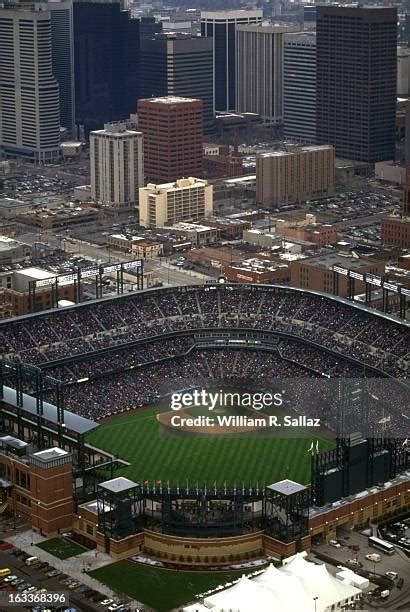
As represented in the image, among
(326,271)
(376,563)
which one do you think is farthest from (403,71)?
(376,563)

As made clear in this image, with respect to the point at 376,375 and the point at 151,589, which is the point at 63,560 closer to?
the point at 151,589

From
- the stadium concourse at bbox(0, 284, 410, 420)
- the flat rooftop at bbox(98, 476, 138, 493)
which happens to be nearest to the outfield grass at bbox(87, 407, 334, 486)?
the flat rooftop at bbox(98, 476, 138, 493)

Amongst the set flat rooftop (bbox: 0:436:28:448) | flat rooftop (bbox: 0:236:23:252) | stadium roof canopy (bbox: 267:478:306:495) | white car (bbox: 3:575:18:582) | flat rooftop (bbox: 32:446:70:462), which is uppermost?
flat rooftop (bbox: 0:236:23:252)

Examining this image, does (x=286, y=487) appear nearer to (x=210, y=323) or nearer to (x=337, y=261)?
(x=210, y=323)

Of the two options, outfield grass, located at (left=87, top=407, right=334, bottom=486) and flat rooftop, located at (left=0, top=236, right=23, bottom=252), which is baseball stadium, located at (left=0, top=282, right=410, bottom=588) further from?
flat rooftop, located at (left=0, top=236, right=23, bottom=252)

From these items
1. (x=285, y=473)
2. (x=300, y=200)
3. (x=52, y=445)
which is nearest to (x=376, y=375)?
(x=285, y=473)
